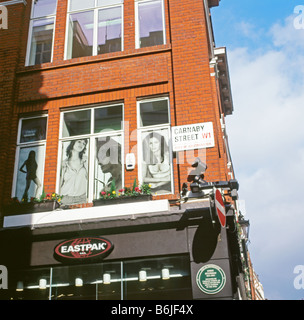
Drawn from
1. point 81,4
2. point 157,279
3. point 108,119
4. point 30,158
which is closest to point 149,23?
point 81,4

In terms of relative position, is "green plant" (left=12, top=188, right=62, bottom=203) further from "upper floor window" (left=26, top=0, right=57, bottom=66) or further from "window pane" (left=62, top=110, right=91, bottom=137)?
"upper floor window" (left=26, top=0, right=57, bottom=66)

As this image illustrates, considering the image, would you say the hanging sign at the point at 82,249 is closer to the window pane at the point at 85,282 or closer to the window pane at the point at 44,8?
the window pane at the point at 85,282

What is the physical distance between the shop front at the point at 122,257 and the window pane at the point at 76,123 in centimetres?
257

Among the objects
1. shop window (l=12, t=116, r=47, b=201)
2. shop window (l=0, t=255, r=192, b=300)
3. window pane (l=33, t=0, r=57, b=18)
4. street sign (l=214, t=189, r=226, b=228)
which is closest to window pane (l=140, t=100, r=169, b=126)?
shop window (l=12, t=116, r=47, b=201)

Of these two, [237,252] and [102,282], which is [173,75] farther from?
[102,282]

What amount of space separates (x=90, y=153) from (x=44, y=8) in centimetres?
467

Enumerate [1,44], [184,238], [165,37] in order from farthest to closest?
[1,44] < [165,37] < [184,238]

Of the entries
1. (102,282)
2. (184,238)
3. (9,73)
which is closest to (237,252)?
(184,238)

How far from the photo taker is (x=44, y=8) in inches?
447

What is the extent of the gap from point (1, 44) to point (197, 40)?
205 inches

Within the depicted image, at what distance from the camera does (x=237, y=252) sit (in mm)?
9008

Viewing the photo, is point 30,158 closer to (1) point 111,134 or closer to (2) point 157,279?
(1) point 111,134

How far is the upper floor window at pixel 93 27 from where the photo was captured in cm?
1057

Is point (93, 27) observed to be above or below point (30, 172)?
above
